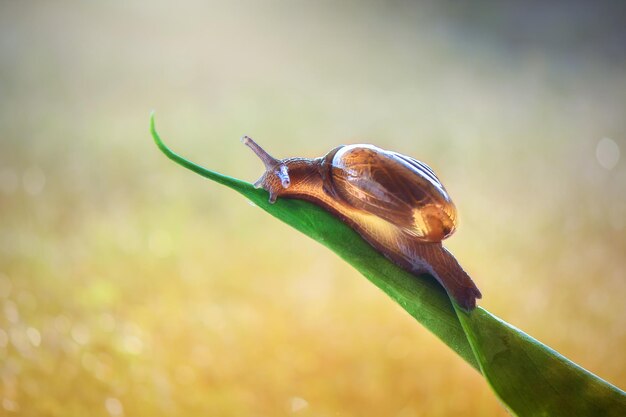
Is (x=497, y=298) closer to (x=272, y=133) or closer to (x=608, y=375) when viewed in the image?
(x=608, y=375)

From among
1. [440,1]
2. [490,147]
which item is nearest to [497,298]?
[490,147]

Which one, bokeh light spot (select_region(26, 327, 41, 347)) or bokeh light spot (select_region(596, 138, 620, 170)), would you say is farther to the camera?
bokeh light spot (select_region(596, 138, 620, 170))

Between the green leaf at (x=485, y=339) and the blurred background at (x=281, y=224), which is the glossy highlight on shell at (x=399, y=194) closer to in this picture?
the green leaf at (x=485, y=339)

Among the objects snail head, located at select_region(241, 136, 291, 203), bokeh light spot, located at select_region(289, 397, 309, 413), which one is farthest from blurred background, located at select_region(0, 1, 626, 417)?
snail head, located at select_region(241, 136, 291, 203)

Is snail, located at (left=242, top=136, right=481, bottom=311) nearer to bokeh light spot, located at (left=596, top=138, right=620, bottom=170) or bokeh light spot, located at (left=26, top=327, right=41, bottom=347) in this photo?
bokeh light spot, located at (left=26, top=327, right=41, bottom=347)

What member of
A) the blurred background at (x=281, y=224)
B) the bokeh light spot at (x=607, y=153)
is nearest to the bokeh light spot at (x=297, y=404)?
the blurred background at (x=281, y=224)

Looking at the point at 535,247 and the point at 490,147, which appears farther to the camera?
the point at 490,147

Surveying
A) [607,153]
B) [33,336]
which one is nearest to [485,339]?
[33,336]

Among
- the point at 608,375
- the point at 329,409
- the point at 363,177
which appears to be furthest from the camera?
the point at 608,375
